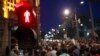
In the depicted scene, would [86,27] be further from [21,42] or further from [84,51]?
[21,42]

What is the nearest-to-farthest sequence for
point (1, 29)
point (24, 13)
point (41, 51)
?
point (24, 13) → point (41, 51) → point (1, 29)

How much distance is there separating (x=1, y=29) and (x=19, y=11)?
15.6 m

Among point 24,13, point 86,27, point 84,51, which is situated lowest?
point 86,27

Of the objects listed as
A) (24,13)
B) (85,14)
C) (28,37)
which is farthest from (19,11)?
(85,14)

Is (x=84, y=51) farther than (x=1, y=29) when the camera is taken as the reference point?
No

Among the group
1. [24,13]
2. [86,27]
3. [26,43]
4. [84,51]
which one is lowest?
[86,27]

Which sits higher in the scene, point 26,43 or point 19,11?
point 19,11

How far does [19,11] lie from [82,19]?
3831 inches

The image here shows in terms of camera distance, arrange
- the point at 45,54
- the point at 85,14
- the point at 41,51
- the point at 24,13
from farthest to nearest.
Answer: the point at 85,14 < the point at 41,51 < the point at 45,54 < the point at 24,13

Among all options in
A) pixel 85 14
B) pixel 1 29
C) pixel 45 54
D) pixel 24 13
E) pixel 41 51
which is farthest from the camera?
pixel 85 14

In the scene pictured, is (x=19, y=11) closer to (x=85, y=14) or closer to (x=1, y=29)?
(x=1, y=29)

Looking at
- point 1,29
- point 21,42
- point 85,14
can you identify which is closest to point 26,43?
point 21,42

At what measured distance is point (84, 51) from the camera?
17.0 meters

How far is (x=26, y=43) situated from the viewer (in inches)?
237
